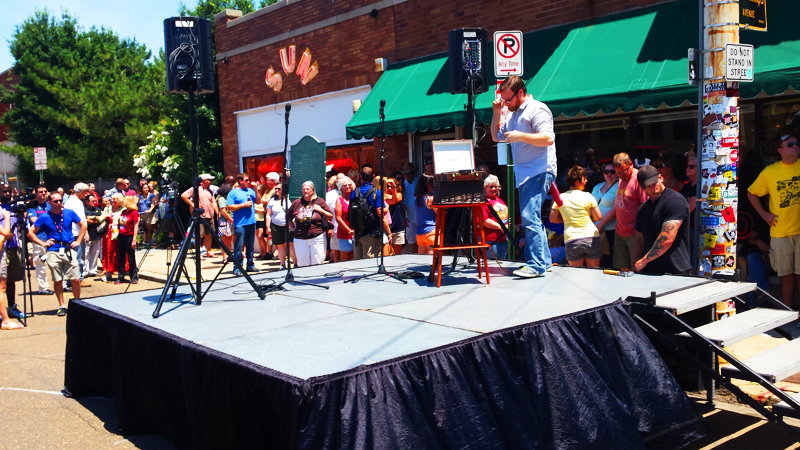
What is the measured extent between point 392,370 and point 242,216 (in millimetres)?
8982

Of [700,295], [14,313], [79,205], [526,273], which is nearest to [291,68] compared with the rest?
[79,205]

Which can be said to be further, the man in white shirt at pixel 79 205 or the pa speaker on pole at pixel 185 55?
the man in white shirt at pixel 79 205

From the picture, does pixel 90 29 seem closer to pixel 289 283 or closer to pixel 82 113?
pixel 82 113

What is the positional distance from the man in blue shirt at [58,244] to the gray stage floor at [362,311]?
3367 millimetres

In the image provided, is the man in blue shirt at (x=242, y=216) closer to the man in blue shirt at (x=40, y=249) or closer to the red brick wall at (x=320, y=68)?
the man in blue shirt at (x=40, y=249)

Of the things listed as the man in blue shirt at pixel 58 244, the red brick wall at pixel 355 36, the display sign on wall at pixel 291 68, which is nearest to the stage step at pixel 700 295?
the red brick wall at pixel 355 36

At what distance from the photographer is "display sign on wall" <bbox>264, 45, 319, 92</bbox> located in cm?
1479

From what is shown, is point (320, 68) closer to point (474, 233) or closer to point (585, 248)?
point (585, 248)

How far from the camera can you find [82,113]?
2894 centimetres

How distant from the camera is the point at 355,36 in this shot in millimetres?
13742

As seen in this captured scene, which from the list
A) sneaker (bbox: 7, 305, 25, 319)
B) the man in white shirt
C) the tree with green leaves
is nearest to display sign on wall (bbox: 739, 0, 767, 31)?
the man in white shirt

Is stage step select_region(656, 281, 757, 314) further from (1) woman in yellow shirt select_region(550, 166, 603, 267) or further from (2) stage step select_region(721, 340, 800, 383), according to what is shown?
(1) woman in yellow shirt select_region(550, 166, 603, 267)

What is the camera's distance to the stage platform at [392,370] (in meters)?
3.25

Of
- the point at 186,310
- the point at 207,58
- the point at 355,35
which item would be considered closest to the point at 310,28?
the point at 355,35
